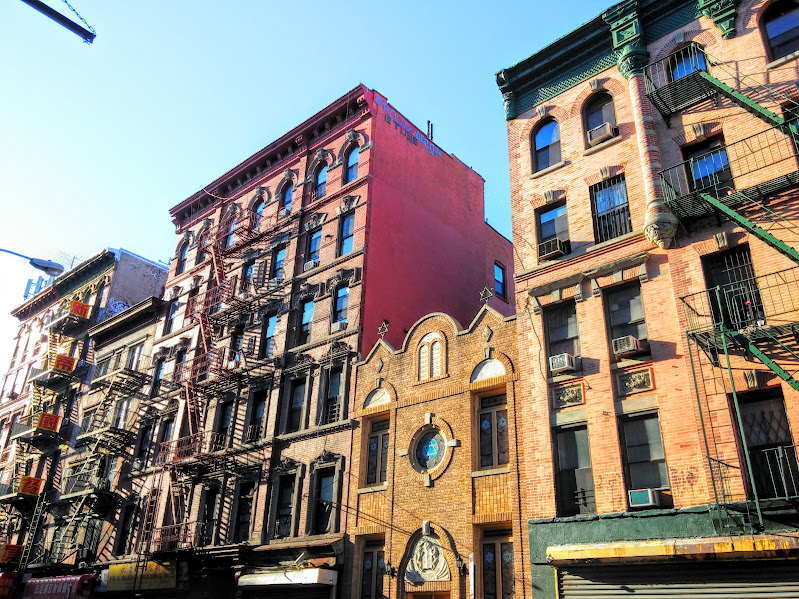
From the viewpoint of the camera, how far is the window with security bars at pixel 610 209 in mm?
18625

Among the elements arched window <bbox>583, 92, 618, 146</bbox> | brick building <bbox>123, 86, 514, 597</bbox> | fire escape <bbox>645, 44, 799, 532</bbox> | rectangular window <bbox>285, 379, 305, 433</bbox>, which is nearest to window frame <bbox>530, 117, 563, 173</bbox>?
arched window <bbox>583, 92, 618, 146</bbox>

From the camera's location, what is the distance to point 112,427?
33.6 metres

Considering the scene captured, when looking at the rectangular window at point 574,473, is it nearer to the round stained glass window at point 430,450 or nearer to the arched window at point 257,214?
the round stained glass window at point 430,450

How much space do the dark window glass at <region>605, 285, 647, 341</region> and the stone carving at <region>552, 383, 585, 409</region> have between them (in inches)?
64.1

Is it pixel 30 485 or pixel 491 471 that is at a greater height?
pixel 30 485

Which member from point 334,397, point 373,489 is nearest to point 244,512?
point 334,397

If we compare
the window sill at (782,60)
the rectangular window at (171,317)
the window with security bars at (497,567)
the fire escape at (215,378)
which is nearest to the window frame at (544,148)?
the window sill at (782,60)

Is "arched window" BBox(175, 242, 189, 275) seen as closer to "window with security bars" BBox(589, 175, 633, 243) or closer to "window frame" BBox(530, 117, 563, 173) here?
"window frame" BBox(530, 117, 563, 173)

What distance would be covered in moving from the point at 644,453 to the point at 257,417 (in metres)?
16.3

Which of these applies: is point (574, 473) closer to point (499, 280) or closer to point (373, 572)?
point (373, 572)

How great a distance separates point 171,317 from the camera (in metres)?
36.3

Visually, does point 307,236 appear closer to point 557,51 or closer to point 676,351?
point 557,51

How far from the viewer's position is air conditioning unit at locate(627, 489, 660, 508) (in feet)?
48.5

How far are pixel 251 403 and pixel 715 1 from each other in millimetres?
21171
